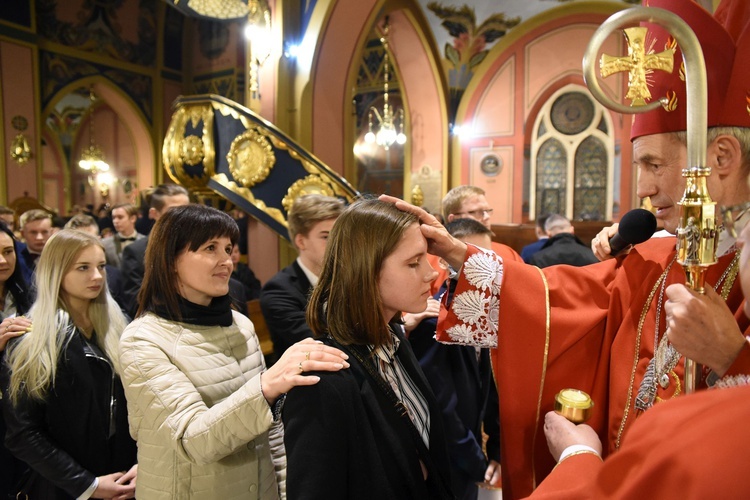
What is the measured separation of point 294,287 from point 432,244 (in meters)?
1.35

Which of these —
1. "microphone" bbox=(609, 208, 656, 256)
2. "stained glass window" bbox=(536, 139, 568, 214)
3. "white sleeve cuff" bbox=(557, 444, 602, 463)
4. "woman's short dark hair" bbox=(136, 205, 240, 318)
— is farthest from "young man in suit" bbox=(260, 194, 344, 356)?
"stained glass window" bbox=(536, 139, 568, 214)

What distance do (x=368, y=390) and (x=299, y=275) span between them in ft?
5.34

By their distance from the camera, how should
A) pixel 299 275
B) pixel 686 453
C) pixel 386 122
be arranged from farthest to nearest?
pixel 386 122, pixel 299 275, pixel 686 453

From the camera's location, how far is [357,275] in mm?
1313

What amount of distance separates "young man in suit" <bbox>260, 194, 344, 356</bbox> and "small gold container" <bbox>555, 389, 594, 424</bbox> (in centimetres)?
168

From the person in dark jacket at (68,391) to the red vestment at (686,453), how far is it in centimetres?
188

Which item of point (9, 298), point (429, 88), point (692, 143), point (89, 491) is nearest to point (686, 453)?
point (692, 143)

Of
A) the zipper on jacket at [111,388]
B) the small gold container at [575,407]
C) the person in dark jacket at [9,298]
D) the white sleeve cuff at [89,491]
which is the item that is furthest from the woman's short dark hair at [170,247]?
the small gold container at [575,407]

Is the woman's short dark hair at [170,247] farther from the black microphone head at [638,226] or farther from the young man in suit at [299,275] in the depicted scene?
the black microphone head at [638,226]

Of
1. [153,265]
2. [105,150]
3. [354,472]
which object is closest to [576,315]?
[354,472]

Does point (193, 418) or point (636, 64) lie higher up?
point (636, 64)

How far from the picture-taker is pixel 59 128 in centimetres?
Result: 1644

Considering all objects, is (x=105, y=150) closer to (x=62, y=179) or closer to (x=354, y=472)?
(x=62, y=179)

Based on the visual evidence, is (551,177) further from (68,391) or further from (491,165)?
(68,391)
